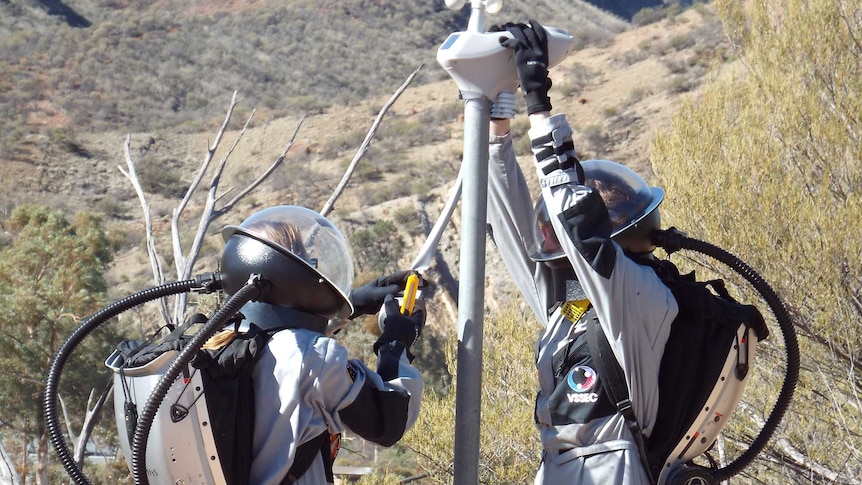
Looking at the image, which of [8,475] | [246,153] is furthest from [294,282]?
[246,153]

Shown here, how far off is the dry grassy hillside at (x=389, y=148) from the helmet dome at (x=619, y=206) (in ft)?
47.4

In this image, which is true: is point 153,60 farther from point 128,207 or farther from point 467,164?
point 467,164

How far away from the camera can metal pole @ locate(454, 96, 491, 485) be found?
2268 millimetres

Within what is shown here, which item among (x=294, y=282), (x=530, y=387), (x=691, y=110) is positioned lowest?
(x=530, y=387)

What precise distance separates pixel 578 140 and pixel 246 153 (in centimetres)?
1049

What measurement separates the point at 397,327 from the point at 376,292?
0.17 m

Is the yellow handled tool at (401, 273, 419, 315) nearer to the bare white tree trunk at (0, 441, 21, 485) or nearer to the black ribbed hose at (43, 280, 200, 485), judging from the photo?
the black ribbed hose at (43, 280, 200, 485)

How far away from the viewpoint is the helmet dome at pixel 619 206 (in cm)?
244

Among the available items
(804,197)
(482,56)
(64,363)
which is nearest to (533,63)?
(482,56)

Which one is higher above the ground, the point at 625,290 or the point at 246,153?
the point at 625,290

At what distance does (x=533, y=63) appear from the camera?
7.18 feet

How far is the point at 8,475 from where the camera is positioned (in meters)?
6.11

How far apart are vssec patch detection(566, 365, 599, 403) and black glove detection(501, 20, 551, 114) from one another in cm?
67

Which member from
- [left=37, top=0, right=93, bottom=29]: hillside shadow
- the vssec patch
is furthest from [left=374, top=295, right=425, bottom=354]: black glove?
[left=37, top=0, right=93, bottom=29]: hillside shadow
